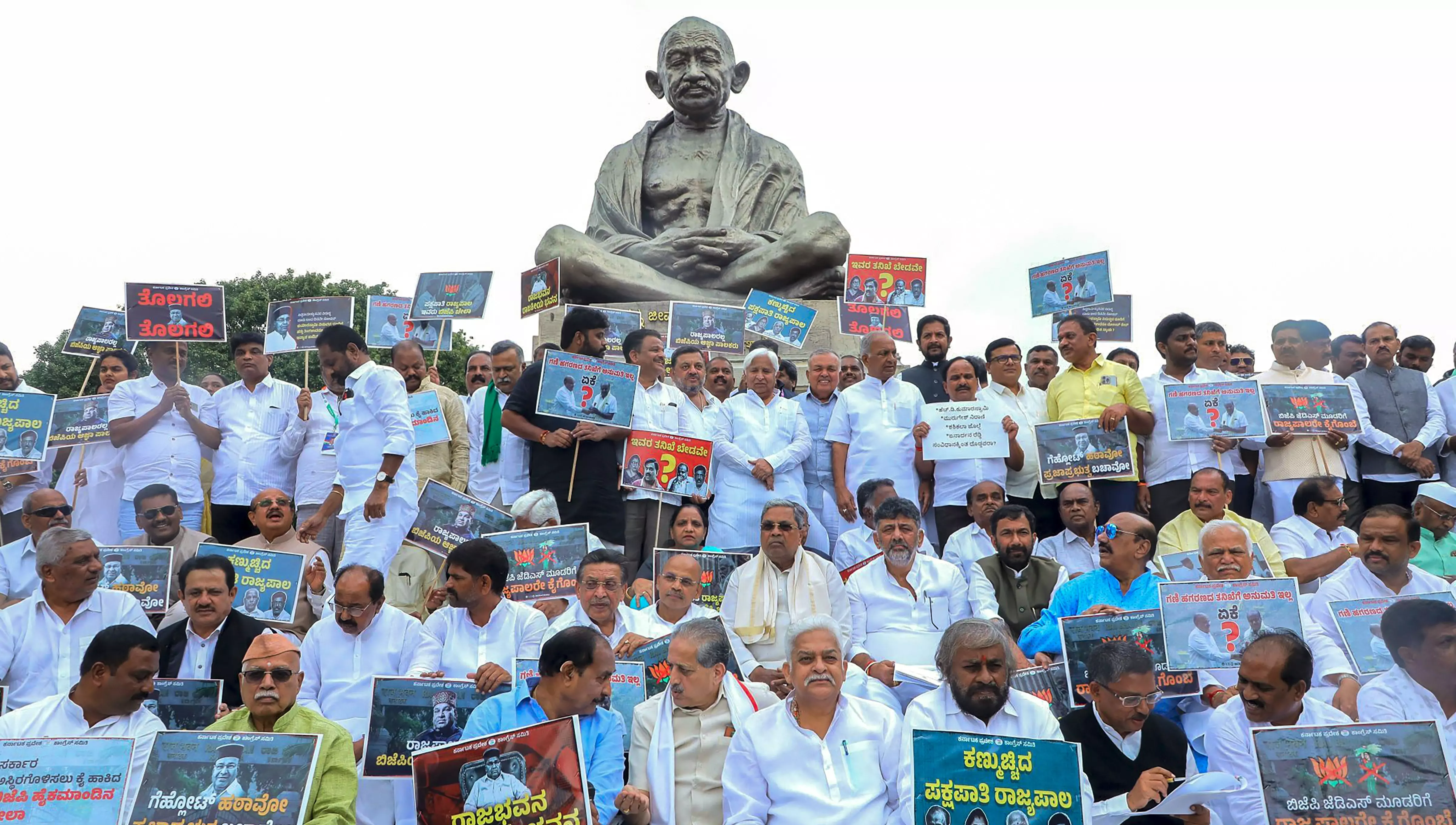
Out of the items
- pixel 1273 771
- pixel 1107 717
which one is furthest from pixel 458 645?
pixel 1273 771

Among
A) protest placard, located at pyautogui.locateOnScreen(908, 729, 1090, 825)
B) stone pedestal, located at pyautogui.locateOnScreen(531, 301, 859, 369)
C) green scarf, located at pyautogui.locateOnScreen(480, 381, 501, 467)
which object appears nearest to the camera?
protest placard, located at pyautogui.locateOnScreen(908, 729, 1090, 825)

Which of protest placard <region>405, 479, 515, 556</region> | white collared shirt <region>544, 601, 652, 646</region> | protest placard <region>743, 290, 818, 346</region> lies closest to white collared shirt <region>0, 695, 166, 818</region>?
white collared shirt <region>544, 601, 652, 646</region>

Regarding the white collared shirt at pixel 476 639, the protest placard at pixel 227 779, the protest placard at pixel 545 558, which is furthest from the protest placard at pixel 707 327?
the protest placard at pixel 227 779

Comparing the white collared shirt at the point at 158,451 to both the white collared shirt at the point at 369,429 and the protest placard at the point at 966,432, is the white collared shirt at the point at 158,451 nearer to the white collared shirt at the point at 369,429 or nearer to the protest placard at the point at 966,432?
the white collared shirt at the point at 369,429

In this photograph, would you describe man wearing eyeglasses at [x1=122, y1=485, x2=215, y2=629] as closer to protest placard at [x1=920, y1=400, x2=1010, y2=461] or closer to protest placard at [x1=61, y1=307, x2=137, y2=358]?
protest placard at [x1=61, y1=307, x2=137, y2=358]

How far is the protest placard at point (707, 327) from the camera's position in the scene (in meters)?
12.8

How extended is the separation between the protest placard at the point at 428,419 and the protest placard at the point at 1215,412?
5.73 metres

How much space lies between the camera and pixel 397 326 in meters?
15.1

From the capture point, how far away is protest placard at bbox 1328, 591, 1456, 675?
7141 mm

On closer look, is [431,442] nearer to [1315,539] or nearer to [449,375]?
[1315,539]

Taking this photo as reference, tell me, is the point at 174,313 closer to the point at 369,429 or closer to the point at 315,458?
the point at 315,458

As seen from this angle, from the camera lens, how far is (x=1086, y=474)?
10.2m

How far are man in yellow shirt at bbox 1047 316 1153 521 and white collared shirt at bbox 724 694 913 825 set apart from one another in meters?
4.58

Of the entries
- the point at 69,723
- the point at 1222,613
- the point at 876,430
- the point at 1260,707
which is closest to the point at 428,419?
the point at 876,430
